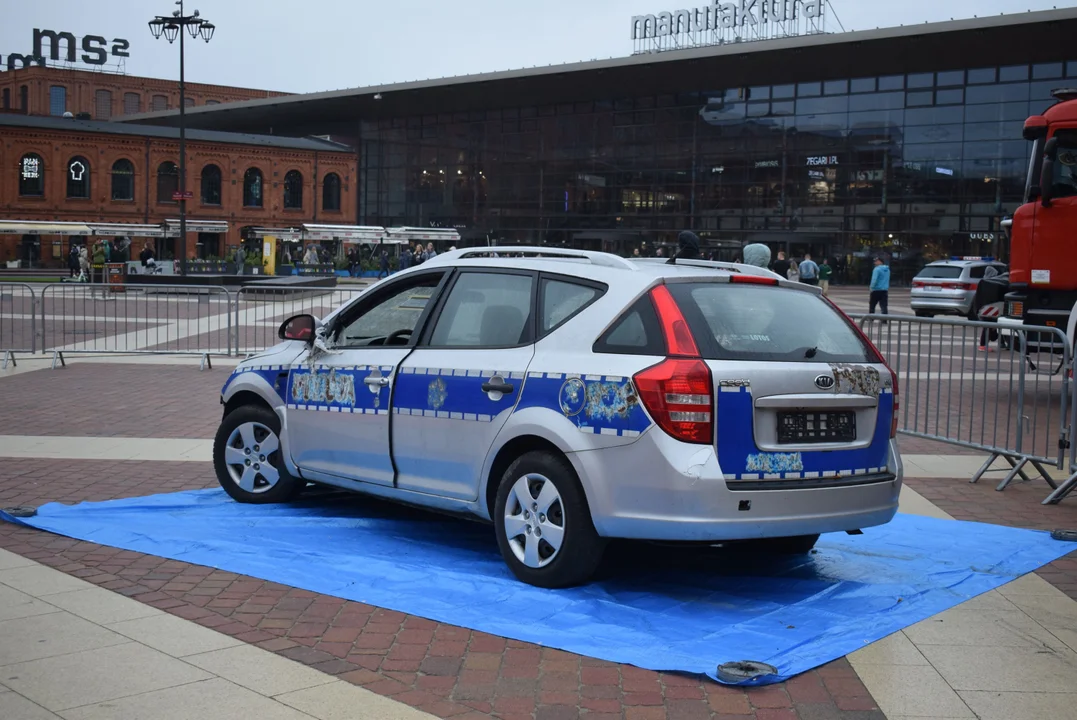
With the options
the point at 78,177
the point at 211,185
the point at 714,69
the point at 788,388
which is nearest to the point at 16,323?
the point at 788,388

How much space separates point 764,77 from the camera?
183 ft

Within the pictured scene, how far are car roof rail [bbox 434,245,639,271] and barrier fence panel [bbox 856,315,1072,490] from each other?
4.20 m

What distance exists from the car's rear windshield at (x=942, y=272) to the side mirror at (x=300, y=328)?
89.0 feet

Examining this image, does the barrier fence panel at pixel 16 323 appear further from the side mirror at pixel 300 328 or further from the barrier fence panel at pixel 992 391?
the barrier fence panel at pixel 992 391

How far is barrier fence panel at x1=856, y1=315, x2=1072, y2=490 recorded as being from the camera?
8770 mm

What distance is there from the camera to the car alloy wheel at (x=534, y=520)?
5.43 meters

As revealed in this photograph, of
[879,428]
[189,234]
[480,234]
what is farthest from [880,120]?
[879,428]

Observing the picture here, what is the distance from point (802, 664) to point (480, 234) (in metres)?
65.3

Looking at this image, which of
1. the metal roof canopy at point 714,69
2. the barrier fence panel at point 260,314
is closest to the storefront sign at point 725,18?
the metal roof canopy at point 714,69

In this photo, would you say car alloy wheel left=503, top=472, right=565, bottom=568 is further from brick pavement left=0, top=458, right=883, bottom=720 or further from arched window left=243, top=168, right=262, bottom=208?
arched window left=243, top=168, right=262, bottom=208

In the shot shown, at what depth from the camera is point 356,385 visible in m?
6.59

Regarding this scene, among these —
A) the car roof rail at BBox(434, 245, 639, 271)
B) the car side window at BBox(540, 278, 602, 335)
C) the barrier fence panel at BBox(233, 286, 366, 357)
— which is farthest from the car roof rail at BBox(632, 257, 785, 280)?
the barrier fence panel at BBox(233, 286, 366, 357)

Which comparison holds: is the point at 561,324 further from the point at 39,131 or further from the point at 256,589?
the point at 39,131

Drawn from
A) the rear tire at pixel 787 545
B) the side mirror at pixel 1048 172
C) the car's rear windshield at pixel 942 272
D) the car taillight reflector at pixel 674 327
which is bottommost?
the rear tire at pixel 787 545
